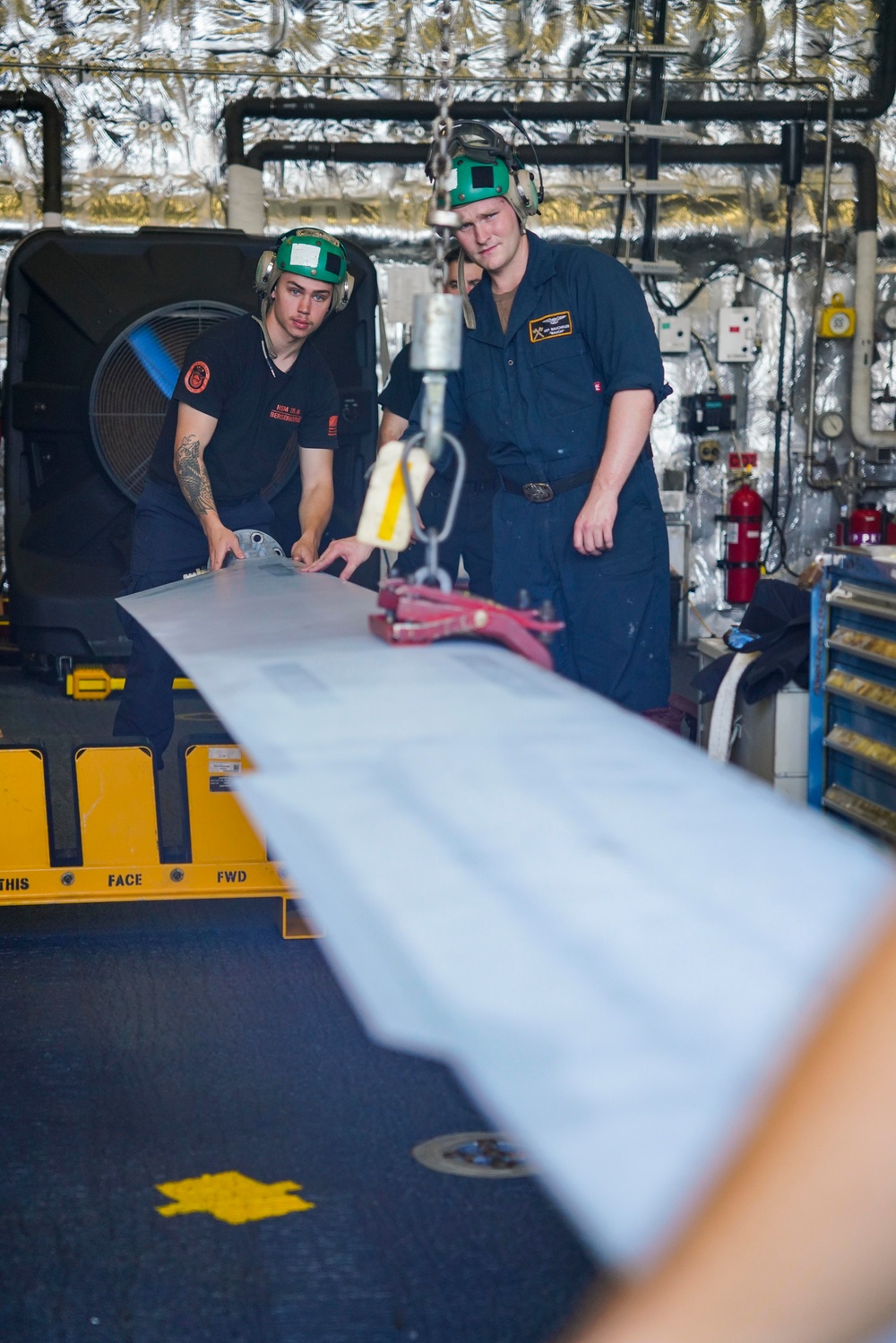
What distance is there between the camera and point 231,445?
3.38m

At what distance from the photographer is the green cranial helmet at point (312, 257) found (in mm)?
2998

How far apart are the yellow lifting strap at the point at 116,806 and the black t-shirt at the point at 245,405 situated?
840 millimetres

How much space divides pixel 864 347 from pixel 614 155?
1467 mm

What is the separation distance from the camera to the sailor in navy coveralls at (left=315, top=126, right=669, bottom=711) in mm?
2727

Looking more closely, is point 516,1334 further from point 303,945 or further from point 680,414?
point 680,414

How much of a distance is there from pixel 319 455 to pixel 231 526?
0.98 ft

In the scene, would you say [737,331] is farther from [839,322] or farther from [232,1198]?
[232,1198]

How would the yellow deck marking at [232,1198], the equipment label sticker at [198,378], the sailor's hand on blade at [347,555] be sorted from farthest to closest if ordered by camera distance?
1. the equipment label sticker at [198,378]
2. the sailor's hand on blade at [347,555]
3. the yellow deck marking at [232,1198]

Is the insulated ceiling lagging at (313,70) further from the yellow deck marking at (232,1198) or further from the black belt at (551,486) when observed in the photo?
the yellow deck marking at (232,1198)

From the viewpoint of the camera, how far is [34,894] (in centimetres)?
278

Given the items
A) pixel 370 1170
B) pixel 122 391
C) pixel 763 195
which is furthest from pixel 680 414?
pixel 370 1170

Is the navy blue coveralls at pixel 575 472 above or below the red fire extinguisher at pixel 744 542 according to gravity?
above

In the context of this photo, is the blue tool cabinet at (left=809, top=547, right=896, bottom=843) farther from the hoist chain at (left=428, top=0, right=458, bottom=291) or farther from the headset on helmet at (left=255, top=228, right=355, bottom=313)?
the hoist chain at (left=428, top=0, right=458, bottom=291)

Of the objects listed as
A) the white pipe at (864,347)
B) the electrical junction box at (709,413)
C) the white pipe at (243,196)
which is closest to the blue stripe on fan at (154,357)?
the white pipe at (243,196)
